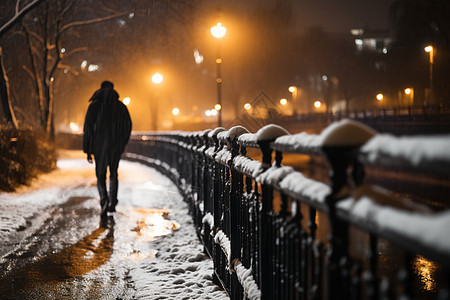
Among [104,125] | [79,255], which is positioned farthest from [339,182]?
[104,125]

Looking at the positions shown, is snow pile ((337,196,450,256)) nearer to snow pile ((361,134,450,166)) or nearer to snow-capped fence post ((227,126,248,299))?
snow pile ((361,134,450,166))

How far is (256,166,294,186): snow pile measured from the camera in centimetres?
262

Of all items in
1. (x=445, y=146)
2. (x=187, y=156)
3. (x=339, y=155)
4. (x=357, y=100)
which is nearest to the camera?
(x=445, y=146)

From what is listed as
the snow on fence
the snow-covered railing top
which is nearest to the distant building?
the snow on fence

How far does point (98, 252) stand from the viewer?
600 cm

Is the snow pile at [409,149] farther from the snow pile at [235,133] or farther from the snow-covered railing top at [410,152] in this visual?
the snow pile at [235,133]

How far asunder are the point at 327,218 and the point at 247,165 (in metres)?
1.49

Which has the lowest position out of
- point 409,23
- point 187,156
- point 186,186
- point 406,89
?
point 186,186

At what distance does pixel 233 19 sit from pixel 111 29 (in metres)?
28.5

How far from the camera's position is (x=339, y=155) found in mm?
1821

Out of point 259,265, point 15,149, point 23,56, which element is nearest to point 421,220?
point 259,265

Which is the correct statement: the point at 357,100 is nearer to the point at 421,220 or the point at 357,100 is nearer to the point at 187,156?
the point at 187,156

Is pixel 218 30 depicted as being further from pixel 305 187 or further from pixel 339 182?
pixel 339 182

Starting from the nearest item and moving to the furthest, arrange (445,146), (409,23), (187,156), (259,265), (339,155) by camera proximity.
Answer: (445,146)
(339,155)
(259,265)
(187,156)
(409,23)
